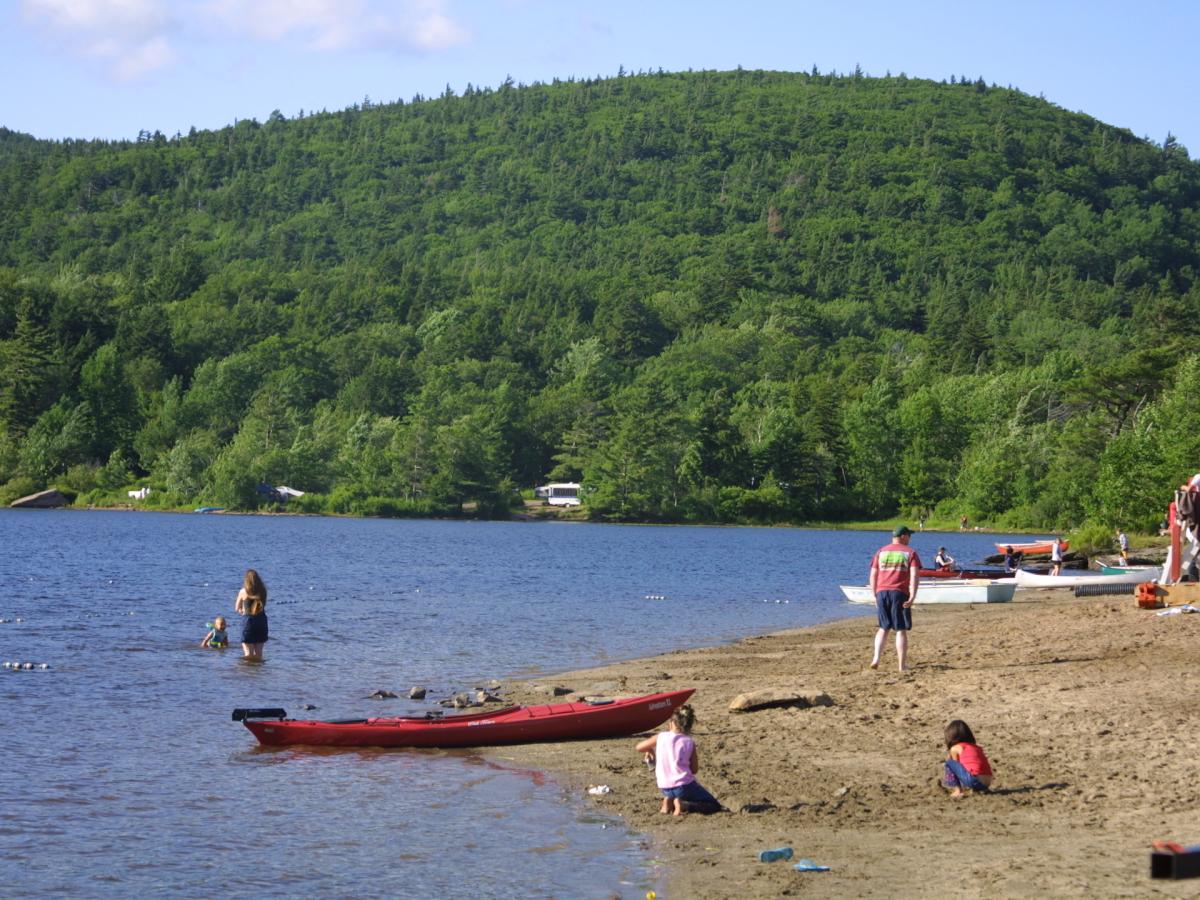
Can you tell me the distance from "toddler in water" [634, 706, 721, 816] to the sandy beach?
0.19 m

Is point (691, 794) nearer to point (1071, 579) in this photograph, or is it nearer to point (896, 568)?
point (896, 568)

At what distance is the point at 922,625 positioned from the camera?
31484 millimetres

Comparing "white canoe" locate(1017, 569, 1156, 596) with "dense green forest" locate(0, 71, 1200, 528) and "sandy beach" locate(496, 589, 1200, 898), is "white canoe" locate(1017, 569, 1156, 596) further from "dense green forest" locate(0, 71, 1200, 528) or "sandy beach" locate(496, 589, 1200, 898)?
"dense green forest" locate(0, 71, 1200, 528)

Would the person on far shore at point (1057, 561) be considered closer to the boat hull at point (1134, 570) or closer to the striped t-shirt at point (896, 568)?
the boat hull at point (1134, 570)

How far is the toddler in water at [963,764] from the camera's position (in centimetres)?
1359

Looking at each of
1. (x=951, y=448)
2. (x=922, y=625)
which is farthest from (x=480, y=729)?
(x=951, y=448)

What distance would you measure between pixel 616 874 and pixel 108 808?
236 inches

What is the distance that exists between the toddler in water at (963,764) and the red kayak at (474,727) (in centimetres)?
466

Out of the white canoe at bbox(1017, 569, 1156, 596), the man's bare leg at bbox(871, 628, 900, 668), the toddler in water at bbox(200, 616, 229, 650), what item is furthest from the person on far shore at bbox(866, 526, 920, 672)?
the white canoe at bbox(1017, 569, 1156, 596)

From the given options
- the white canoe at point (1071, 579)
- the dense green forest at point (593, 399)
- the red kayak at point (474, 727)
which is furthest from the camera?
the dense green forest at point (593, 399)

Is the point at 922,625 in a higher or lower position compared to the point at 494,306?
lower

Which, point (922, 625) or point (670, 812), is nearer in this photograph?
point (670, 812)

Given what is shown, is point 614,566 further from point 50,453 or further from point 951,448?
point 50,453

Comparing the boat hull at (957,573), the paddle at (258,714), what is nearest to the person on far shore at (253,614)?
the paddle at (258,714)
